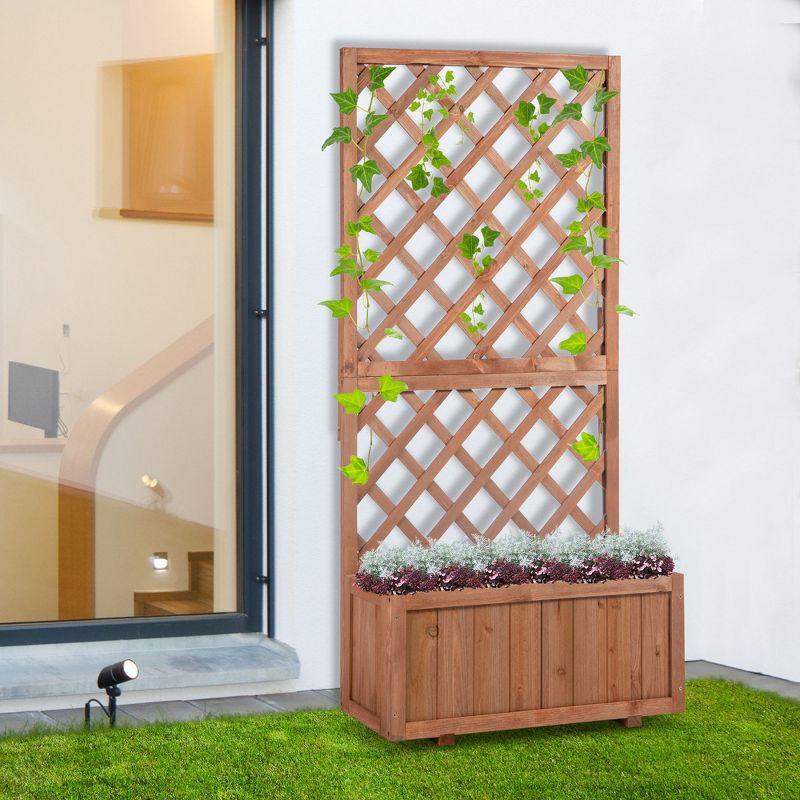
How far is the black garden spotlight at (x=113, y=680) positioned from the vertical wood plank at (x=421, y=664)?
814mm

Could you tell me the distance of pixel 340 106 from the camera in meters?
4.15

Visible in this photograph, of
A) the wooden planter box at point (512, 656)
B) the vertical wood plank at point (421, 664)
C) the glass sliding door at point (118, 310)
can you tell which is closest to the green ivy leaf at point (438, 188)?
the glass sliding door at point (118, 310)

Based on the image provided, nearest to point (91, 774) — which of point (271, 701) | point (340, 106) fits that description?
point (271, 701)

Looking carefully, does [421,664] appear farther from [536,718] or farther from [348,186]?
[348,186]

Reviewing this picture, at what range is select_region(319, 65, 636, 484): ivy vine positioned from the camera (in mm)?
4145

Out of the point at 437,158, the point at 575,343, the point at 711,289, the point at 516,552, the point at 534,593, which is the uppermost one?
the point at 437,158

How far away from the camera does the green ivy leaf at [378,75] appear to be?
416cm

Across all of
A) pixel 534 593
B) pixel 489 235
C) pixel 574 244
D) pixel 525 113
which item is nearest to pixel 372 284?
pixel 489 235

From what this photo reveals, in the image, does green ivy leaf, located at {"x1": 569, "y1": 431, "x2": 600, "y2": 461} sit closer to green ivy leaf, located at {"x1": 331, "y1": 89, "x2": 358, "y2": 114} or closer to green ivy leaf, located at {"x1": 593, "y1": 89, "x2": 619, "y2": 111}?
green ivy leaf, located at {"x1": 593, "y1": 89, "x2": 619, "y2": 111}

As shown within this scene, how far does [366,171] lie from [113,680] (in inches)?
71.0

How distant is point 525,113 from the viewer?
4391 millimetres

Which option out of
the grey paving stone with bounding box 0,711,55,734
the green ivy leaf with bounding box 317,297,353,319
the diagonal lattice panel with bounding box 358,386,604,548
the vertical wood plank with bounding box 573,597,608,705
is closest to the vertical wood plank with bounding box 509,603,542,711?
the vertical wood plank with bounding box 573,597,608,705

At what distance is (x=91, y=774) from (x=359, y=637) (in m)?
0.95

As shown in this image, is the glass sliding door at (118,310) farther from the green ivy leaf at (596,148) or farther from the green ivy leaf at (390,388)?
the green ivy leaf at (596,148)
